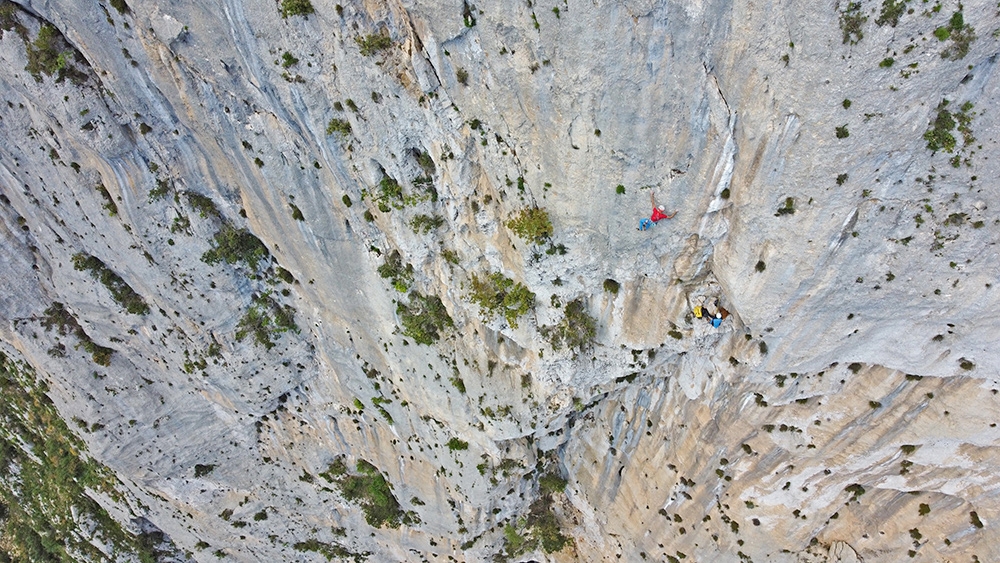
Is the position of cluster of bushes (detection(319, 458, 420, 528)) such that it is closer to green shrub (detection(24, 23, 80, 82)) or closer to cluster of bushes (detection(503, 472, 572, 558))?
cluster of bushes (detection(503, 472, 572, 558))

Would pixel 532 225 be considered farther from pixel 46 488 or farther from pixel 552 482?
pixel 46 488

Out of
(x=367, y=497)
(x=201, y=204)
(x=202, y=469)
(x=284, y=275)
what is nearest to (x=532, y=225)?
(x=284, y=275)

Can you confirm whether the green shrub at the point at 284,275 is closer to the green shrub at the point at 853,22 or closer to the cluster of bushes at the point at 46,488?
the cluster of bushes at the point at 46,488

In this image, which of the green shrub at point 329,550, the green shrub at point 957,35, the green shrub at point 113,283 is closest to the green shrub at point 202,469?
the green shrub at point 329,550

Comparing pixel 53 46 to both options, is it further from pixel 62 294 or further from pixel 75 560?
pixel 75 560

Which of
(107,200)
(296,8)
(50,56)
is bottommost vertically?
(296,8)

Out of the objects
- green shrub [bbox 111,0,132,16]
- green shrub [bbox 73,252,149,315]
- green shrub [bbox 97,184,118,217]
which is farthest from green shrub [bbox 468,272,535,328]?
green shrub [bbox 73,252,149,315]
